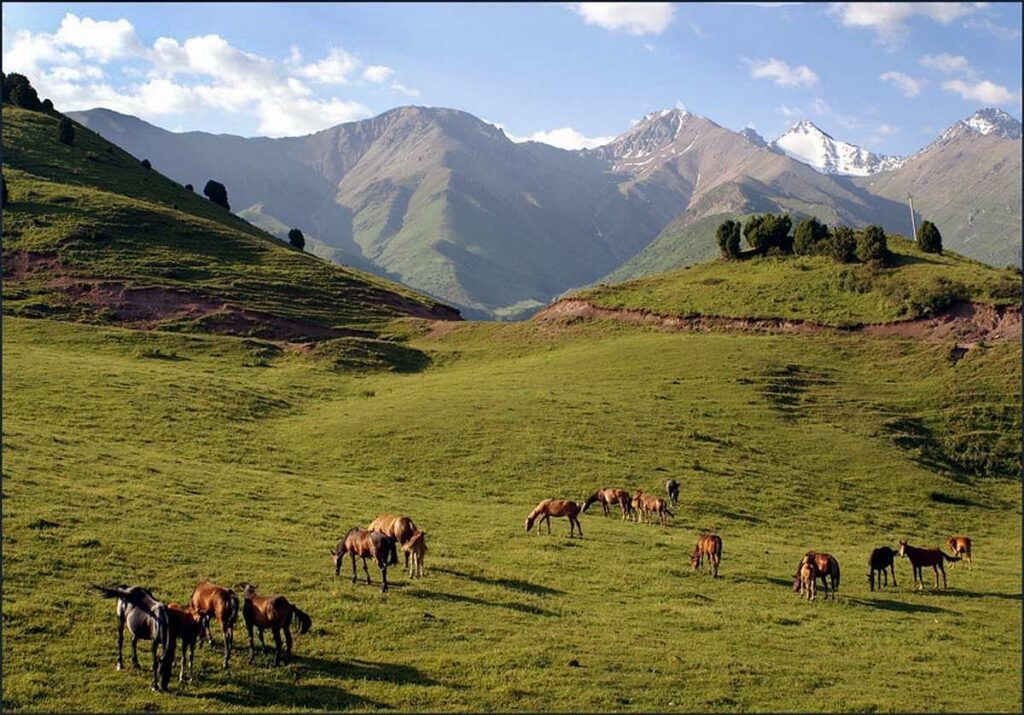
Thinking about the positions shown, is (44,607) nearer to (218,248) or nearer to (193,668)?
(193,668)

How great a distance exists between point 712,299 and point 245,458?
5331cm

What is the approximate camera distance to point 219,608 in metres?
18.4

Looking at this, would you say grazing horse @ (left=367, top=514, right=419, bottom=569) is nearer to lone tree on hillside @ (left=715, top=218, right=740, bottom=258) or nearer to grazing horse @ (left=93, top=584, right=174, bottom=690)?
grazing horse @ (left=93, top=584, right=174, bottom=690)

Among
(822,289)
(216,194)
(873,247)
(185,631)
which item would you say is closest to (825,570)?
(185,631)

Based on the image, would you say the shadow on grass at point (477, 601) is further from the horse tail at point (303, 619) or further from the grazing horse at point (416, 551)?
the horse tail at point (303, 619)

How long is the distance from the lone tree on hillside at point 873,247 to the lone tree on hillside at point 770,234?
1168 cm

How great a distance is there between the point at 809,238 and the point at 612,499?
2448 inches

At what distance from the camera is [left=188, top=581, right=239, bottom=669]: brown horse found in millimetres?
18266

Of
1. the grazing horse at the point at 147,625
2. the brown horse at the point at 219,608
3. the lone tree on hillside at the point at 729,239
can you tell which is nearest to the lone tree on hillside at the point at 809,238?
the lone tree on hillside at the point at 729,239

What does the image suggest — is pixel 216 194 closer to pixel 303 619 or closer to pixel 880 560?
pixel 880 560

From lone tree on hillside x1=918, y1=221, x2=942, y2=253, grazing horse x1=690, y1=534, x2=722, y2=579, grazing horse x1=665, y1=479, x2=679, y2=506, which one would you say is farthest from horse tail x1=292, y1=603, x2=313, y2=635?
lone tree on hillside x1=918, y1=221, x2=942, y2=253

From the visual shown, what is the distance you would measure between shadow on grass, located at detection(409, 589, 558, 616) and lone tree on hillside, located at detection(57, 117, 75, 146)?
133 meters

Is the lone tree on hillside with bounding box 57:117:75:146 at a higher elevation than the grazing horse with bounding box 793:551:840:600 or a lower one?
higher

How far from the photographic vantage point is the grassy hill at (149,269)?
266ft
